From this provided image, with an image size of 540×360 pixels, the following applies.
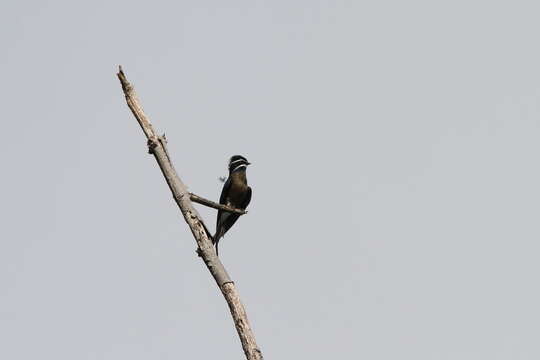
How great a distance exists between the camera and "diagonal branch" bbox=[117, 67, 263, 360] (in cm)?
1028

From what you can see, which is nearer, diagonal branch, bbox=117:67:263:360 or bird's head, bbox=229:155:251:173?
diagonal branch, bbox=117:67:263:360

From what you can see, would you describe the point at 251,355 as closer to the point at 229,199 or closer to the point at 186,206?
the point at 186,206

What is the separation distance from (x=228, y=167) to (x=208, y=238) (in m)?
6.44

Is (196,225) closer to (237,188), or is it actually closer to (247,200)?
(237,188)

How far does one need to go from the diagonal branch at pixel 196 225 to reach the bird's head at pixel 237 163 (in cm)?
564

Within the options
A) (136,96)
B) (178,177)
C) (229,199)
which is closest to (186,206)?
(178,177)

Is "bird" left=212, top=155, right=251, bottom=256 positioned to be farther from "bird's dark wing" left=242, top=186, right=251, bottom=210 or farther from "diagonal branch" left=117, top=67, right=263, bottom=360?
→ "diagonal branch" left=117, top=67, right=263, bottom=360

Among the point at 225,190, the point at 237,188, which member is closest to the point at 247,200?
the point at 237,188

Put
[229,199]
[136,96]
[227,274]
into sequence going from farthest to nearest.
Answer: [229,199] < [136,96] < [227,274]

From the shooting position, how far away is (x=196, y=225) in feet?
36.7

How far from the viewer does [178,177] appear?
453 inches

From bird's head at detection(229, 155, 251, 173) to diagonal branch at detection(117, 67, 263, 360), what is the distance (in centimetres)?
564

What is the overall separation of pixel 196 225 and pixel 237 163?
20.3ft

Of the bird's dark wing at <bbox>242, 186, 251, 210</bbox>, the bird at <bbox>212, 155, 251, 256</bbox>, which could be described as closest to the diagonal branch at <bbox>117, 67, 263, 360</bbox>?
the bird at <bbox>212, 155, 251, 256</bbox>
